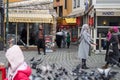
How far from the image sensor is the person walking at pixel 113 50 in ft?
59.4

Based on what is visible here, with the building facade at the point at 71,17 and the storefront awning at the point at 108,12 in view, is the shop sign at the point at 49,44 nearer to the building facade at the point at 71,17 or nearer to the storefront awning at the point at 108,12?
the storefront awning at the point at 108,12

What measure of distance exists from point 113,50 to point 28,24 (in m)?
17.5

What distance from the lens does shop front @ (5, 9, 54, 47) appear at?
34.7 m

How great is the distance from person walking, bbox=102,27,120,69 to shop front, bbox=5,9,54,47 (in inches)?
652

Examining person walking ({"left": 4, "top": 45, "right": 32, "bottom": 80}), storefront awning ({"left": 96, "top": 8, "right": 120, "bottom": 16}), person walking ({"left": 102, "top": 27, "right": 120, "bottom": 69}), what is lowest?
person walking ({"left": 102, "top": 27, "right": 120, "bottom": 69})

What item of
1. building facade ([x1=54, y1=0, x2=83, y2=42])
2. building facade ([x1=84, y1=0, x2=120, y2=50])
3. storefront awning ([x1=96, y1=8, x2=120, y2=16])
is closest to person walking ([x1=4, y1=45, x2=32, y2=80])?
building facade ([x1=84, y1=0, x2=120, y2=50])

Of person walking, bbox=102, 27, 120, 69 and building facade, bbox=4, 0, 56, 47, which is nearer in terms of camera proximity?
person walking, bbox=102, 27, 120, 69

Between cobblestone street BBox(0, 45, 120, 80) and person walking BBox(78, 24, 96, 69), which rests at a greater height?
person walking BBox(78, 24, 96, 69)

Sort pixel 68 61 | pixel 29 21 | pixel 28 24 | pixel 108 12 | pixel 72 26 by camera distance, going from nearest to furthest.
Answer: pixel 68 61, pixel 108 12, pixel 29 21, pixel 28 24, pixel 72 26

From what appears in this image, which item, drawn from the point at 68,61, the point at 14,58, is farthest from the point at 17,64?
the point at 68,61

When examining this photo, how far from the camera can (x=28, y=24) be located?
3516 cm

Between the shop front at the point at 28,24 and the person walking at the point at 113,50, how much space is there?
54.3ft

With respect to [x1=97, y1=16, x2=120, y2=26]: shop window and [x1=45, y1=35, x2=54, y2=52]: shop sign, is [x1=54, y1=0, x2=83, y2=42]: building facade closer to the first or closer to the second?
[x1=45, y1=35, x2=54, y2=52]: shop sign

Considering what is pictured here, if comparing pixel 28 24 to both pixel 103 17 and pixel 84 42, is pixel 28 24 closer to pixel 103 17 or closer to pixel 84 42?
pixel 103 17
